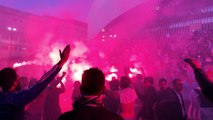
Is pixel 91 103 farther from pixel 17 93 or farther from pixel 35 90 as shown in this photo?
pixel 17 93

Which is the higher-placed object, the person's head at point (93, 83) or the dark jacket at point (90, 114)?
the person's head at point (93, 83)

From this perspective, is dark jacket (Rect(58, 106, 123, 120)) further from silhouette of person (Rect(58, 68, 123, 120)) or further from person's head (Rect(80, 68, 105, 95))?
person's head (Rect(80, 68, 105, 95))

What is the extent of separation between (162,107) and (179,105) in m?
0.38

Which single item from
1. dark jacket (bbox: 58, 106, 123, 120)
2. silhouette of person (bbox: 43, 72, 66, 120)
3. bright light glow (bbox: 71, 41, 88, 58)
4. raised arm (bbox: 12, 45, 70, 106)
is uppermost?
bright light glow (bbox: 71, 41, 88, 58)

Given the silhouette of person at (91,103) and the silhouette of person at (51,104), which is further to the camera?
the silhouette of person at (51,104)

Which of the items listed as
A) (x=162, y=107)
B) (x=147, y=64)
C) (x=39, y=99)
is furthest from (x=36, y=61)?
(x=162, y=107)

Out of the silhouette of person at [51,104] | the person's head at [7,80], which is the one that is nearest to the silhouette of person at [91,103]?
the person's head at [7,80]

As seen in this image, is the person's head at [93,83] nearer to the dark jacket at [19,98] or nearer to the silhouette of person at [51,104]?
the dark jacket at [19,98]

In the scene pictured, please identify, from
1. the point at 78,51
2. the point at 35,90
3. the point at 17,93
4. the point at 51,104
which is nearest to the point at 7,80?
the point at 17,93

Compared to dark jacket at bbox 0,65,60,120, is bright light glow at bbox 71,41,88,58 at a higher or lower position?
higher

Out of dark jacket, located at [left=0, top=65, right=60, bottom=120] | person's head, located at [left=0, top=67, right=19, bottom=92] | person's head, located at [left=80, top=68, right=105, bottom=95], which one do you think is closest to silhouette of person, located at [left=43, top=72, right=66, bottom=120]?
person's head, located at [left=0, top=67, right=19, bottom=92]

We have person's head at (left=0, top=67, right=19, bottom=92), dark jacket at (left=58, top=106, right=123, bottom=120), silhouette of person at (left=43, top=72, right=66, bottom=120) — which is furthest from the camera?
silhouette of person at (left=43, top=72, right=66, bottom=120)

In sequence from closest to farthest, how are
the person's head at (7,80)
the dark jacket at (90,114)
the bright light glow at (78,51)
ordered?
the dark jacket at (90,114)
the person's head at (7,80)
the bright light glow at (78,51)

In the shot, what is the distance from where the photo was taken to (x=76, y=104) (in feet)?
7.34
